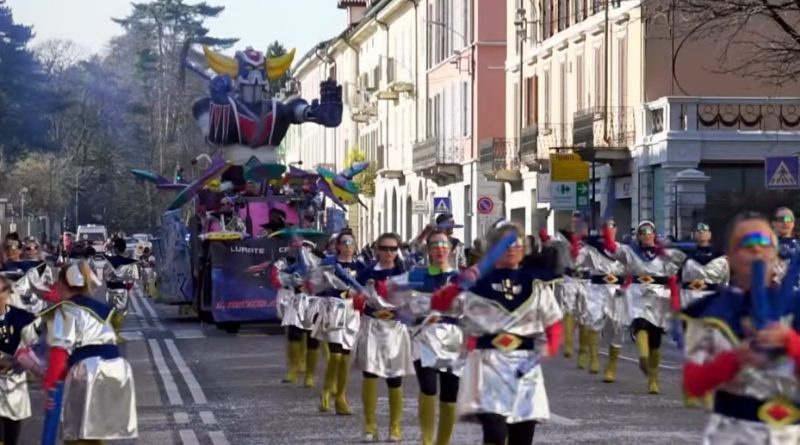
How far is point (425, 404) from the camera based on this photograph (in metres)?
14.7

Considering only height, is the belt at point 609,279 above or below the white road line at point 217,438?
above

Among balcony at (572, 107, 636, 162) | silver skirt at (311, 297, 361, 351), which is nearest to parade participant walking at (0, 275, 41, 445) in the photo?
silver skirt at (311, 297, 361, 351)

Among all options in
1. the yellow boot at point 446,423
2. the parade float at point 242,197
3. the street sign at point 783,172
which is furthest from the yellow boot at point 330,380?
the parade float at point 242,197

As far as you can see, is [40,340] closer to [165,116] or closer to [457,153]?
[457,153]

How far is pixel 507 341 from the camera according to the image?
456 inches

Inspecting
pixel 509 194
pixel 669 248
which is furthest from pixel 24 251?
pixel 509 194

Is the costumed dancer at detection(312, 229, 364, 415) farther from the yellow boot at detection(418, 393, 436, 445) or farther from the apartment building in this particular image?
the apartment building

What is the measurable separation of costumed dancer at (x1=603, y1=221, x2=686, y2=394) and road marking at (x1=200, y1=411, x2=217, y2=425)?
4.73 meters

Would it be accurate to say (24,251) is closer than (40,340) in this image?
No

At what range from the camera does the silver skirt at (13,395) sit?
43.0ft

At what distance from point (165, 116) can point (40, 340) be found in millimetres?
91732

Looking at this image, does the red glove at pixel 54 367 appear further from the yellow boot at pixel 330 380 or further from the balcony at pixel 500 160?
the balcony at pixel 500 160

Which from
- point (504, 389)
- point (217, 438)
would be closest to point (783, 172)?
point (217, 438)

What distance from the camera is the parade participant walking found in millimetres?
12930
